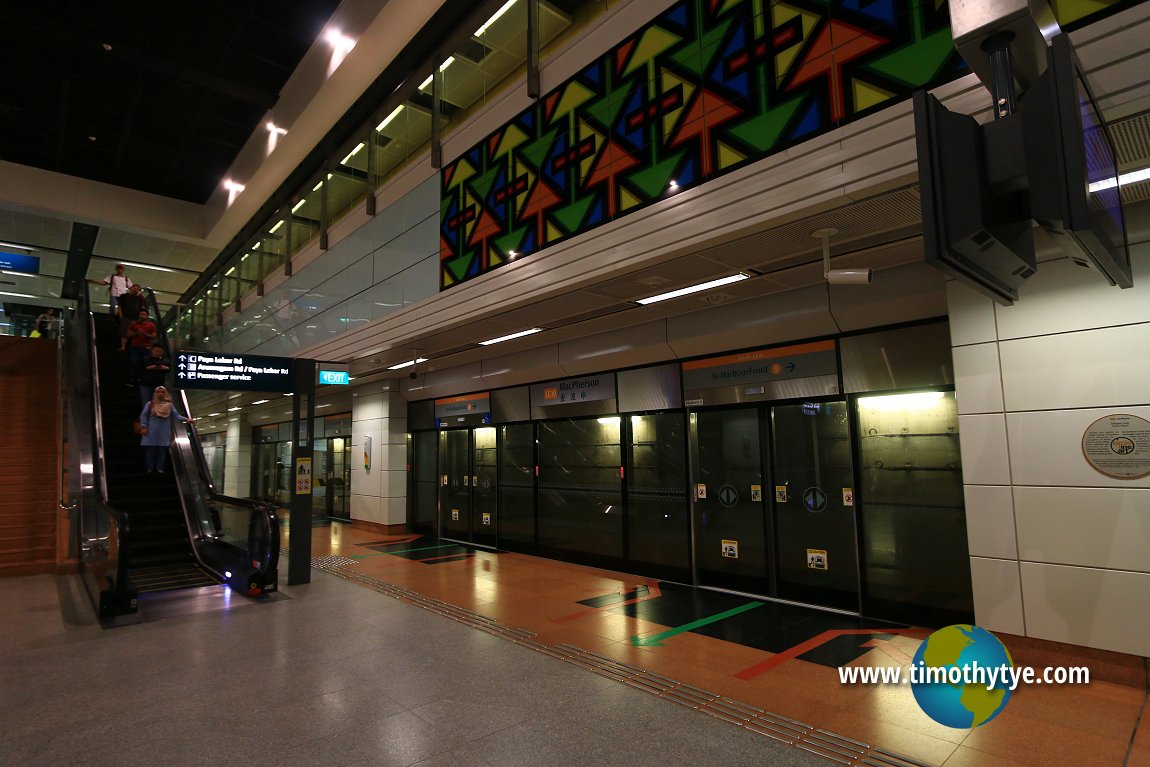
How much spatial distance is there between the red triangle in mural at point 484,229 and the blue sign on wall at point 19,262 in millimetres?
14411

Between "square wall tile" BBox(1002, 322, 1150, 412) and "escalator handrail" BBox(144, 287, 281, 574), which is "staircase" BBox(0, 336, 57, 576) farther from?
"square wall tile" BBox(1002, 322, 1150, 412)

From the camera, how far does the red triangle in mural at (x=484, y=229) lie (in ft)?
25.0

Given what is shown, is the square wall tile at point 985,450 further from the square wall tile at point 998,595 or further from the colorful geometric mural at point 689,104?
the colorful geometric mural at point 689,104

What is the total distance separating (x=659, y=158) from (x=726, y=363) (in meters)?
2.64

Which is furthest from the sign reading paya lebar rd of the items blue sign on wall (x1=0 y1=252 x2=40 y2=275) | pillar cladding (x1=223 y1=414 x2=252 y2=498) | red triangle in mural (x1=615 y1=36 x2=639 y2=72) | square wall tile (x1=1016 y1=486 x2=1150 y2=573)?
pillar cladding (x1=223 y1=414 x2=252 y2=498)

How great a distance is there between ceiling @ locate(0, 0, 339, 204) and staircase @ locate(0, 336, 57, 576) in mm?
4081

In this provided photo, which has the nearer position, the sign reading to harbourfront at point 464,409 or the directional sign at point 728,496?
the directional sign at point 728,496

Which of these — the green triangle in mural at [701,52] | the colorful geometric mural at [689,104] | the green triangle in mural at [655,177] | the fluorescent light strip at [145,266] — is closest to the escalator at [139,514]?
the colorful geometric mural at [689,104]

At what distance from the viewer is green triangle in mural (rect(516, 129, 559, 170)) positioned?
22.6ft

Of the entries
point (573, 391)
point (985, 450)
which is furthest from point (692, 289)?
point (573, 391)

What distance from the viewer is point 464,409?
11180mm

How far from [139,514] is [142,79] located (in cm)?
706

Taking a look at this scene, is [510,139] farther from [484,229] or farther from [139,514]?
[139,514]

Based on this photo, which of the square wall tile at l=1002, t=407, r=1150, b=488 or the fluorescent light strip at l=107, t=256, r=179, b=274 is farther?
the fluorescent light strip at l=107, t=256, r=179, b=274
